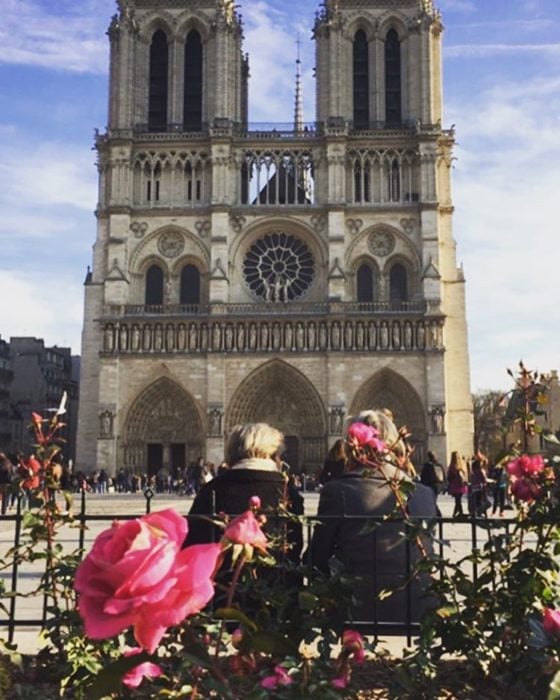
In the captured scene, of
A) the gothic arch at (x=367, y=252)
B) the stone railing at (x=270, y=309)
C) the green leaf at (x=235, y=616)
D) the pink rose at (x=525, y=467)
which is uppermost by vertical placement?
the gothic arch at (x=367, y=252)

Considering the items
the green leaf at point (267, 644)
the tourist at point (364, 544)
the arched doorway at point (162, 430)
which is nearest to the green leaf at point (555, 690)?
the green leaf at point (267, 644)

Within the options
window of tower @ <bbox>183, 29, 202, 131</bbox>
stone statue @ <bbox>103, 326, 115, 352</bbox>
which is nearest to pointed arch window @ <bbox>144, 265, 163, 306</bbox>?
stone statue @ <bbox>103, 326, 115, 352</bbox>

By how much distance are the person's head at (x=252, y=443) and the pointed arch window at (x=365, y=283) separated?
2930cm

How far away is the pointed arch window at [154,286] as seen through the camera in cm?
3403

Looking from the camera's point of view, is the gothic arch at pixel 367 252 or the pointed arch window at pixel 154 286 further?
the pointed arch window at pixel 154 286

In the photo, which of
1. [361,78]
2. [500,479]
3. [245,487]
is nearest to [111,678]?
[245,487]

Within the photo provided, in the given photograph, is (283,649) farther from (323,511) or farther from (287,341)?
(287,341)

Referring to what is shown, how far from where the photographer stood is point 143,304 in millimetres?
33500

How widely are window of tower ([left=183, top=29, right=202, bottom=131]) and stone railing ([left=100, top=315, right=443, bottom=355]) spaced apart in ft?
30.6

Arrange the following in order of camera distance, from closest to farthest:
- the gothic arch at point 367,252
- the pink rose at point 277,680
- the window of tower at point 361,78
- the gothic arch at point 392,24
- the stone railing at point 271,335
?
1. the pink rose at point 277,680
2. the stone railing at point 271,335
3. the gothic arch at point 367,252
4. the gothic arch at point 392,24
5. the window of tower at point 361,78

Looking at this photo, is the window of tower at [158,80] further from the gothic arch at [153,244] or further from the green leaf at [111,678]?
the green leaf at [111,678]

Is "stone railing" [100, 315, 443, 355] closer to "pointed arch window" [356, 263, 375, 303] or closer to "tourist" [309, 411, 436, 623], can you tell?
"pointed arch window" [356, 263, 375, 303]

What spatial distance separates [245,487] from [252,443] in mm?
248

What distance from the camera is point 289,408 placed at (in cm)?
3319
